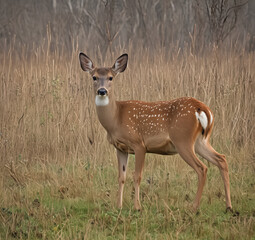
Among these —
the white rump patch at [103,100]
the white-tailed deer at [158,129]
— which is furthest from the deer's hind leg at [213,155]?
the white rump patch at [103,100]

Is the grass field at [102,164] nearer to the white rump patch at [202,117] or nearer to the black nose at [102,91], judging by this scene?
the white rump patch at [202,117]

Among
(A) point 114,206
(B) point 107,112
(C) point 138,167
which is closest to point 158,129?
(C) point 138,167

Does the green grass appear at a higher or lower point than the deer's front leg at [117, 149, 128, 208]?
lower

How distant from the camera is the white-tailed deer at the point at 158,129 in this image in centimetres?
423

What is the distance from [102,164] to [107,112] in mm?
1426

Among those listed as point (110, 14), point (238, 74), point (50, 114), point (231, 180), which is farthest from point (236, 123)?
point (110, 14)

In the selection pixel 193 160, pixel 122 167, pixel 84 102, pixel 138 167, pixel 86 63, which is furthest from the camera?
pixel 84 102

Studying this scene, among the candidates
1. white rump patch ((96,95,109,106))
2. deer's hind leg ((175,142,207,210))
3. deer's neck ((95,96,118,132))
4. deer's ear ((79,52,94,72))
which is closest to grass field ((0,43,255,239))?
deer's hind leg ((175,142,207,210))

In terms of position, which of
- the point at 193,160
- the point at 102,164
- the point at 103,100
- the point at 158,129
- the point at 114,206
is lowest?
the point at 114,206

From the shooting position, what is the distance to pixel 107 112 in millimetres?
4500

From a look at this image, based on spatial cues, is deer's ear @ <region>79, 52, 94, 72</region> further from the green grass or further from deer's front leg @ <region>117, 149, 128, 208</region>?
the green grass

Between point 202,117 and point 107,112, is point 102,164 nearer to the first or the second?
point 107,112

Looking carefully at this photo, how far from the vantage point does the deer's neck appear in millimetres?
4480

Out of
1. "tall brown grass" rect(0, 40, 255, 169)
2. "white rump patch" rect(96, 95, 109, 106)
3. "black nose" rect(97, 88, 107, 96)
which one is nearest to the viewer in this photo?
"black nose" rect(97, 88, 107, 96)
